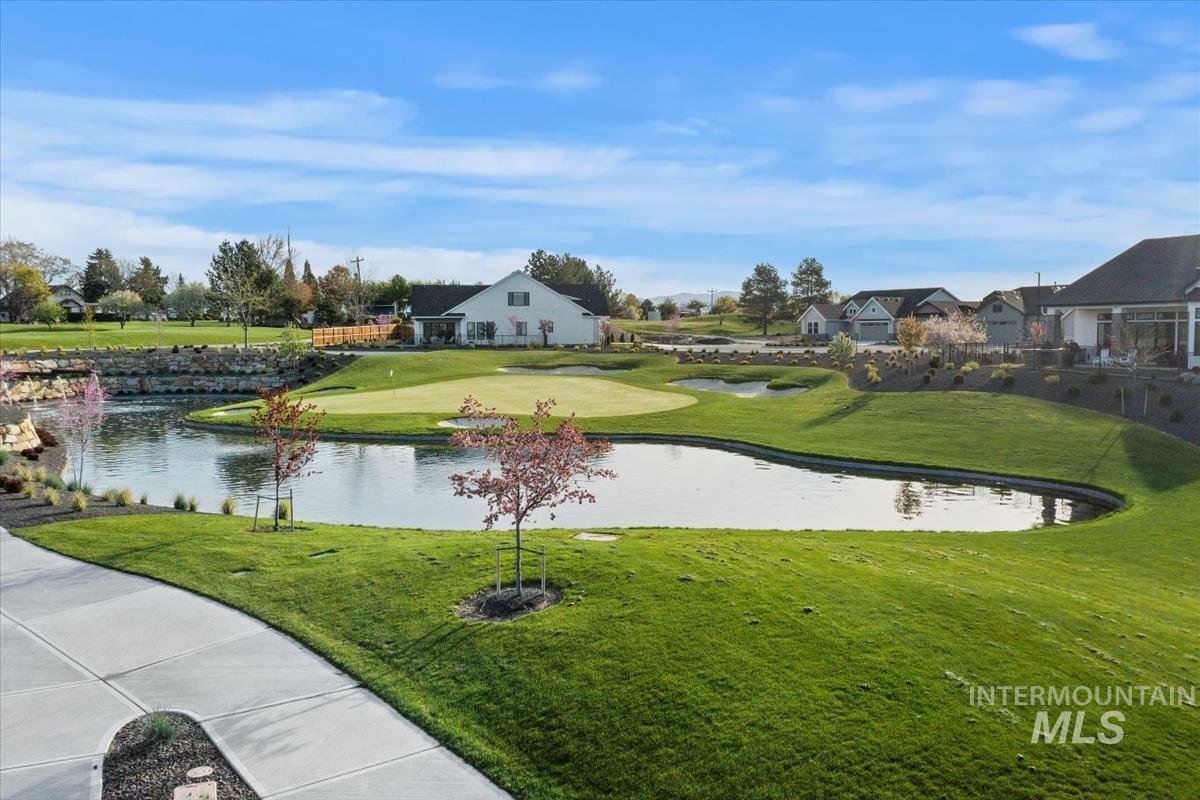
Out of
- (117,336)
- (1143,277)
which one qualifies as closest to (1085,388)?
(1143,277)

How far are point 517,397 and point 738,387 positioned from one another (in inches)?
518

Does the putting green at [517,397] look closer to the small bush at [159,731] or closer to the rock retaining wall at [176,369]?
the rock retaining wall at [176,369]

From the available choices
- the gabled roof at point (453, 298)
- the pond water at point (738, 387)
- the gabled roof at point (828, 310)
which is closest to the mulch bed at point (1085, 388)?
the pond water at point (738, 387)

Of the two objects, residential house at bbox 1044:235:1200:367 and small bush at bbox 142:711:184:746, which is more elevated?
residential house at bbox 1044:235:1200:367

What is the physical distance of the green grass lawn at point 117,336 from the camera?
232 feet

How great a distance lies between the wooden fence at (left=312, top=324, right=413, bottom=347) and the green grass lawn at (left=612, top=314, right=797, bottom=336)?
1186 inches

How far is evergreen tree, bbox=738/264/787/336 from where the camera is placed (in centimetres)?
10869

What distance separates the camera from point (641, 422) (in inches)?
1359

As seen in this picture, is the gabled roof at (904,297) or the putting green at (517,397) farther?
the gabled roof at (904,297)

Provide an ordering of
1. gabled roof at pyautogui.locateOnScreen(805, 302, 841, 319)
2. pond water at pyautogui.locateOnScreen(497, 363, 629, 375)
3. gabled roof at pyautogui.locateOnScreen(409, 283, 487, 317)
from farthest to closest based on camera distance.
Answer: gabled roof at pyautogui.locateOnScreen(805, 302, 841, 319), gabled roof at pyautogui.locateOnScreen(409, 283, 487, 317), pond water at pyautogui.locateOnScreen(497, 363, 629, 375)

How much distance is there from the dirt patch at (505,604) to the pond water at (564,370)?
1693 inches

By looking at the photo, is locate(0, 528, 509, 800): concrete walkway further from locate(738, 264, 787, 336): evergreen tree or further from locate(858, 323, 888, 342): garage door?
locate(738, 264, 787, 336): evergreen tree

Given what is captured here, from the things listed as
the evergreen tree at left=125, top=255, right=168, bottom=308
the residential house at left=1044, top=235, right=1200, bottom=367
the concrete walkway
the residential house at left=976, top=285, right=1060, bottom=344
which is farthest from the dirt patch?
the evergreen tree at left=125, top=255, right=168, bottom=308

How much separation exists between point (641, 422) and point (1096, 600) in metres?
23.6
